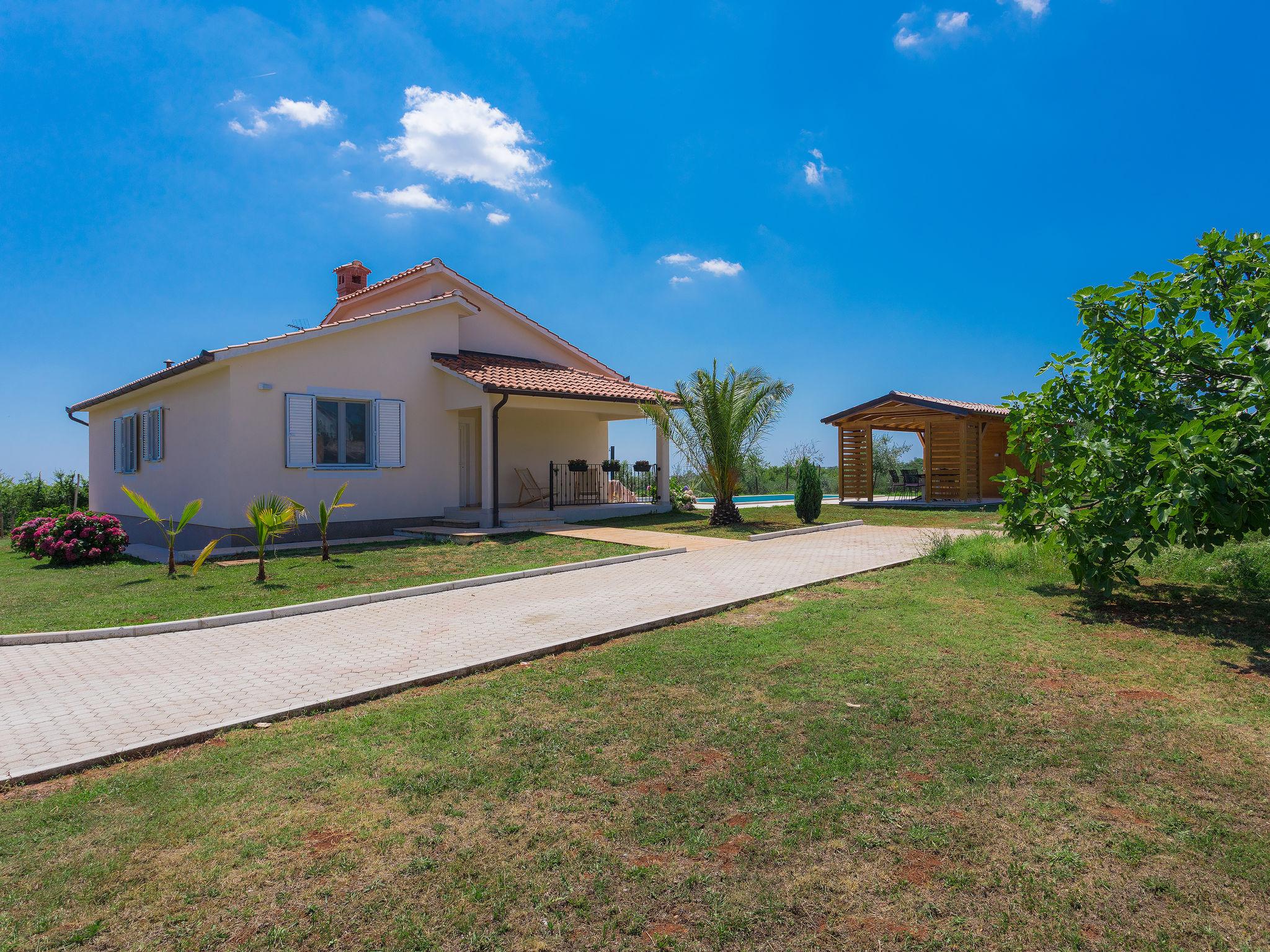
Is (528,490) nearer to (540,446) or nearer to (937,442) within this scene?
(540,446)

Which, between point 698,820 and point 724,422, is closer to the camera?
point 698,820

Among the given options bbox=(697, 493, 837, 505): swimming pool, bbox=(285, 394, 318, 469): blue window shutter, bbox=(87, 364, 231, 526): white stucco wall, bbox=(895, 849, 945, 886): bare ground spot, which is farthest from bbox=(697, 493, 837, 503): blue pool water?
bbox=(895, 849, 945, 886): bare ground spot

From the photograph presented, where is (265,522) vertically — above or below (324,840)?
above

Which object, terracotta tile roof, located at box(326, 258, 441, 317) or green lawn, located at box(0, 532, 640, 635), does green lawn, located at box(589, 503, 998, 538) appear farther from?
terracotta tile roof, located at box(326, 258, 441, 317)

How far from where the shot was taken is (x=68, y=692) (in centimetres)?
510

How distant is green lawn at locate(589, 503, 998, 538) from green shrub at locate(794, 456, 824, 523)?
1.17ft

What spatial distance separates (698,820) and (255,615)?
20.4 ft

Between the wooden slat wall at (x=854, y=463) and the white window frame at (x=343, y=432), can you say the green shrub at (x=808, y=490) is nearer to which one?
the wooden slat wall at (x=854, y=463)

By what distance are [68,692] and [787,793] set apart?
5316 mm

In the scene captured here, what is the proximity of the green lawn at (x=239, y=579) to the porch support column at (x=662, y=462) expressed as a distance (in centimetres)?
632

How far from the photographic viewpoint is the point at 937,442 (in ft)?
84.3

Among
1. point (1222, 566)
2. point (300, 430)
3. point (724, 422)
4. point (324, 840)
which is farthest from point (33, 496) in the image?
point (1222, 566)

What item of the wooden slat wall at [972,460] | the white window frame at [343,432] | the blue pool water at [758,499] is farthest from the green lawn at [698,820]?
the blue pool water at [758,499]

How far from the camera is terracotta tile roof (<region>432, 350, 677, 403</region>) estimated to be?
50.3 ft
